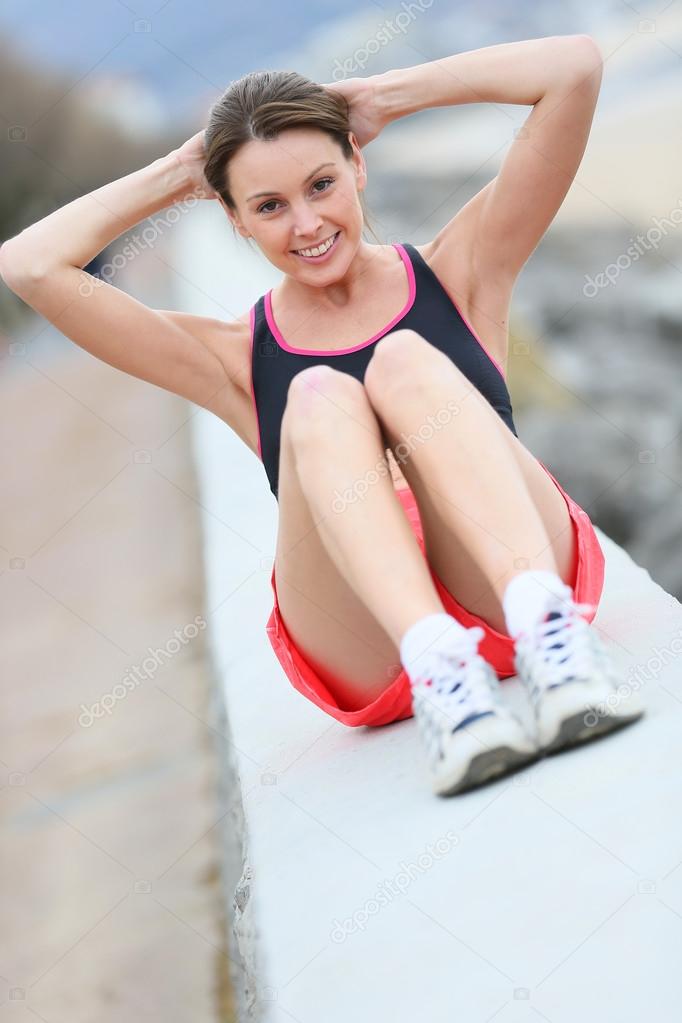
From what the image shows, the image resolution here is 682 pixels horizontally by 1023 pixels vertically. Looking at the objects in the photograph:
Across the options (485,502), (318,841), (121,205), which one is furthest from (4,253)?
(318,841)

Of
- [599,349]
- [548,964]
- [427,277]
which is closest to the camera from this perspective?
[548,964]

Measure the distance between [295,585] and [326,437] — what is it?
306mm

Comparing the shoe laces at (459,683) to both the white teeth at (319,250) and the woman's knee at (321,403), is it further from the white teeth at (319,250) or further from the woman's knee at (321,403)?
Answer: the white teeth at (319,250)

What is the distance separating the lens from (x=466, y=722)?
1.17 m

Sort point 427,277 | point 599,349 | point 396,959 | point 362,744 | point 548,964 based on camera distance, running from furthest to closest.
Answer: point 599,349 → point 427,277 → point 362,744 → point 396,959 → point 548,964

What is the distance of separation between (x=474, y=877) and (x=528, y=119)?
96 centimetres

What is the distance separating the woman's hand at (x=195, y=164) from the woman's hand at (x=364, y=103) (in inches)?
7.8

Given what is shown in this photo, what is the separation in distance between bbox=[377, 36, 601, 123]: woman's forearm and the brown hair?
9 cm

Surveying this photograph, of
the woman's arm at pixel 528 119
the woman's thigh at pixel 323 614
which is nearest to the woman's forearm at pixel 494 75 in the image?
the woman's arm at pixel 528 119

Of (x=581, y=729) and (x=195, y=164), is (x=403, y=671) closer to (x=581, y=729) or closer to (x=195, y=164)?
(x=581, y=729)

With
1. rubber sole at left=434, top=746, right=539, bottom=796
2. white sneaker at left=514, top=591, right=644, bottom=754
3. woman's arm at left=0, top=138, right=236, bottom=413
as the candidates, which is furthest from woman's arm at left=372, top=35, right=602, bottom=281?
rubber sole at left=434, top=746, right=539, bottom=796

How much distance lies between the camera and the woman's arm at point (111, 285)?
161cm

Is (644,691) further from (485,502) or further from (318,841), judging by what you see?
(318,841)

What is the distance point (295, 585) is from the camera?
5.14ft
